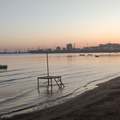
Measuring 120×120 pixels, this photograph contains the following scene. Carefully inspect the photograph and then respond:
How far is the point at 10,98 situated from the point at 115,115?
11.7m

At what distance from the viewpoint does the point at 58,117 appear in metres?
9.82

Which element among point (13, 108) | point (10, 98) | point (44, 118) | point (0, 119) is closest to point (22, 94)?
point (10, 98)

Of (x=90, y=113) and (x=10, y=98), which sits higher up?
(x=90, y=113)

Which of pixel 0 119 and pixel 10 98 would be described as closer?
pixel 0 119

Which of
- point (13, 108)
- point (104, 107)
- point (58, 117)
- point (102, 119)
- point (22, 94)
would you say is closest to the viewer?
point (102, 119)

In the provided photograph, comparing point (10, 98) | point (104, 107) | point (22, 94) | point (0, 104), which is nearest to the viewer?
point (104, 107)

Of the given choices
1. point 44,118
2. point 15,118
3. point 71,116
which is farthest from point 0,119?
point 71,116

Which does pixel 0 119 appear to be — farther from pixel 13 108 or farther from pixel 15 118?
pixel 13 108

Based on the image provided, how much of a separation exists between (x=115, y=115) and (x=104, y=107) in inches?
68.2

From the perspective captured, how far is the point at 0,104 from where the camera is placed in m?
15.6

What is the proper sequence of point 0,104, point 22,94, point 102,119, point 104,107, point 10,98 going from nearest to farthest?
point 102,119 < point 104,107 < point 0,104 < point 10,98 < point 22,94

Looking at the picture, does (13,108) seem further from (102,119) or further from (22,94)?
(102,119)

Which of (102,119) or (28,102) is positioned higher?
(102,119)

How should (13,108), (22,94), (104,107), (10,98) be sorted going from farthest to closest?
1. (22,94)
2. (10,98)
3. (13,108)
4. (104,107)
